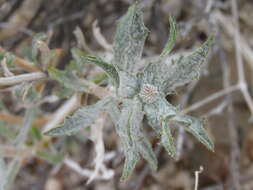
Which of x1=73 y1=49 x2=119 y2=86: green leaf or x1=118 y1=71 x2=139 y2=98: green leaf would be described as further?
x1=118 y1=71 x2=139 y2=98: green leaf

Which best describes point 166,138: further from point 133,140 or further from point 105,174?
point 105,174

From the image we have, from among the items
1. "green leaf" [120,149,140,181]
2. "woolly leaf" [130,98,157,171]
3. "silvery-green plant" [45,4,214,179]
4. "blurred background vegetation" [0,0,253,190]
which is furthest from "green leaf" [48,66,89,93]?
"blurred background vegetation" [0,0,253,190]

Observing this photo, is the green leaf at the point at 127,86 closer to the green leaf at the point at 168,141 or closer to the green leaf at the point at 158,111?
the green leaf at the point at 158,111

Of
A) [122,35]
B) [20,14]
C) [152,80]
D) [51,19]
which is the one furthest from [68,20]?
[152,80]

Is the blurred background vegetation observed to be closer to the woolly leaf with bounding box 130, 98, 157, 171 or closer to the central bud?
the woolly leaf with bounding box 130, 98, 157, 171

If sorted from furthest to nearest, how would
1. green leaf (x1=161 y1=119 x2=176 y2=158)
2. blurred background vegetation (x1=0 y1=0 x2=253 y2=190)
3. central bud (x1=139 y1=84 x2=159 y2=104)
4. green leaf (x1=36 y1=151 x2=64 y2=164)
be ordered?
blurred background vegetation (x1=0 y1=0 x2=253 y2=190) < green leaf (x1=36 y1=151 x2=64 y2=164) < central bud (x1=139 y1=84 x2=159 y2=104) < green leaf (x1=161 y1=119 x2=176 y2=158)

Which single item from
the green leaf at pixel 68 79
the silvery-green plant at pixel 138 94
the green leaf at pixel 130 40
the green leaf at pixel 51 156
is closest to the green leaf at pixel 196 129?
the silvery-green plant at pixel 138 94

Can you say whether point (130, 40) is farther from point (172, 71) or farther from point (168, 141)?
point (168, 141)

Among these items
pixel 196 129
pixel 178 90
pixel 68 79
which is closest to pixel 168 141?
pixel 196 129
